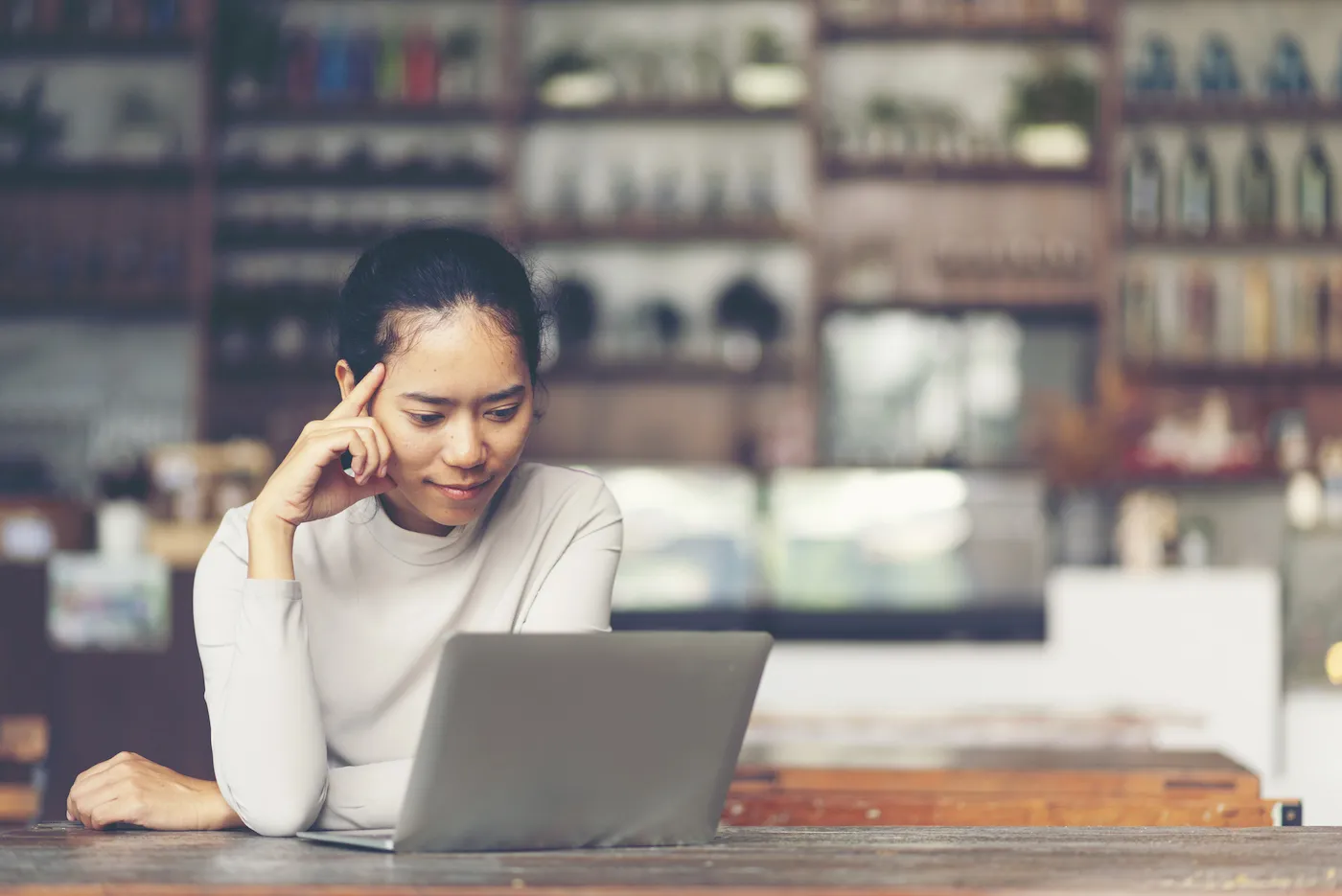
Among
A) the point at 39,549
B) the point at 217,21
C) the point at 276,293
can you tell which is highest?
the point at 217,21

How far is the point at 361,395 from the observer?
5.45 ft

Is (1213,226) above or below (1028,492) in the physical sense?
above

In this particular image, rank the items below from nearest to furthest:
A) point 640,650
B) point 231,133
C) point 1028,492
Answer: point 640,650 < point 1028,492 < point 231,133

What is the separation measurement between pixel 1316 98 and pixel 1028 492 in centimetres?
197

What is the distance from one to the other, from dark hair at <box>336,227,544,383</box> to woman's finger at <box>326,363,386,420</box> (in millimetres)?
22

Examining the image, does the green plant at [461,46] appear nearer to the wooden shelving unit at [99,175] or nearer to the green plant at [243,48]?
the green plant at [243,48]

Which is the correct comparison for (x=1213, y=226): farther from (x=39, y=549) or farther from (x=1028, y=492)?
(x=39, y=549)

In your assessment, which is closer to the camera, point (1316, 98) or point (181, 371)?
point (1316, 98)

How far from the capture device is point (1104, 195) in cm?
574

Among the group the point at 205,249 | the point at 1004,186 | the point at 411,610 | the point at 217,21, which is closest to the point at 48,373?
the point at 205,249

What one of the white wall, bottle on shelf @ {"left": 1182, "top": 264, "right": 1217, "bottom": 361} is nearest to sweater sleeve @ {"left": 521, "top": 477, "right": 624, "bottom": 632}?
the white wall

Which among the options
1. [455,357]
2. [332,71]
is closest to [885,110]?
[332,71]

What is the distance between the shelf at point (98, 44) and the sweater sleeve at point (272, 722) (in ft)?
16.1

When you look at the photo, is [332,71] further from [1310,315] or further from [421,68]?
[1310,315]
